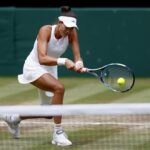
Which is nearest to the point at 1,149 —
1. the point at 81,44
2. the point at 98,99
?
the point at 98,99

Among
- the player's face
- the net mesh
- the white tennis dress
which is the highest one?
the player's face

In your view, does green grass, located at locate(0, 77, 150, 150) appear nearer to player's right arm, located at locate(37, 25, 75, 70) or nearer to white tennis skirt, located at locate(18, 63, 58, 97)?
white tennis skirt, located at locate(18, 63, 58, 97)

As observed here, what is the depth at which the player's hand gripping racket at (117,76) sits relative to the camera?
930 centimetres

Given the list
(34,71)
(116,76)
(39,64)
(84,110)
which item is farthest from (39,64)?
(84,110)

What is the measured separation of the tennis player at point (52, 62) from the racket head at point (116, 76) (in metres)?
0.27

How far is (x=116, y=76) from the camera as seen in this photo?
371 inches

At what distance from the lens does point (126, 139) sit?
9695mm

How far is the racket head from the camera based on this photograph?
930cm

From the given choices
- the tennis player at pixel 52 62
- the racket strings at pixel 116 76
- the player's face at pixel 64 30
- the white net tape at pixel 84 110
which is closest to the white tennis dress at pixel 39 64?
the tennis player at pixel 52 62

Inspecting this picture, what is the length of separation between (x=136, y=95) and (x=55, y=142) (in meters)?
4.85

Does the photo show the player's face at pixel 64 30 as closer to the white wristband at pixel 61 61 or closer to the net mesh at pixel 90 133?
the white wristband at pixel 61 61

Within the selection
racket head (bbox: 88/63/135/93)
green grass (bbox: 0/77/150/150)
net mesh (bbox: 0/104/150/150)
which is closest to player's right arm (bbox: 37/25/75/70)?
racket head (bbox: 88/63/135/93)
